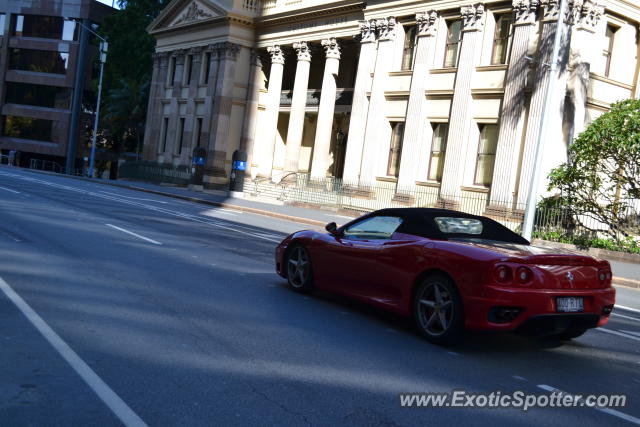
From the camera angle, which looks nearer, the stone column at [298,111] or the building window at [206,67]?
the stone column at [298,111]

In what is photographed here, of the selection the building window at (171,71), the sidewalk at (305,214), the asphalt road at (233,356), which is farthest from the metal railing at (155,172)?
the asphalt road at (233,356)

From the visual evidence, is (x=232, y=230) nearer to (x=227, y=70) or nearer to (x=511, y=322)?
(x=511, y=322)

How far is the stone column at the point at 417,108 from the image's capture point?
2986 cm

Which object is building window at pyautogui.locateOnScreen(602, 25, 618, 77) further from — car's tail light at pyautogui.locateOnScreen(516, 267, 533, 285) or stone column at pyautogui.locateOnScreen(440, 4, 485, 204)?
car's tail light at pyautogui.locateOnScreen(516, 267, 533, 285)

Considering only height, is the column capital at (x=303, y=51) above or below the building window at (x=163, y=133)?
above

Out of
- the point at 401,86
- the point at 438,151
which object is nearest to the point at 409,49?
the point at 401,86

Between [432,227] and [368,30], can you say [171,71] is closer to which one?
[368,30]

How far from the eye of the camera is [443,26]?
97.3 ft

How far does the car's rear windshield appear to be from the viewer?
7434 millimetres

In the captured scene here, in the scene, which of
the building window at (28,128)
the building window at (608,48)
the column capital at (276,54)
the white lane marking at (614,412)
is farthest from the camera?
the building window at (28,128)

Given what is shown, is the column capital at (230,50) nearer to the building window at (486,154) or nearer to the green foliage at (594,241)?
the building window at (486,154)

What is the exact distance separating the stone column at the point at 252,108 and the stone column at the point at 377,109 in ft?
46.3

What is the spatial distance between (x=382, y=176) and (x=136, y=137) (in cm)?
3975

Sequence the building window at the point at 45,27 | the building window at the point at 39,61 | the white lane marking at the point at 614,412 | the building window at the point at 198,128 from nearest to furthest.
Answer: the white lane marking at the point at 614,412 < the building window at the point at 198,128 < the building window at the point at 39,61 < the building window at the point at 45,27
